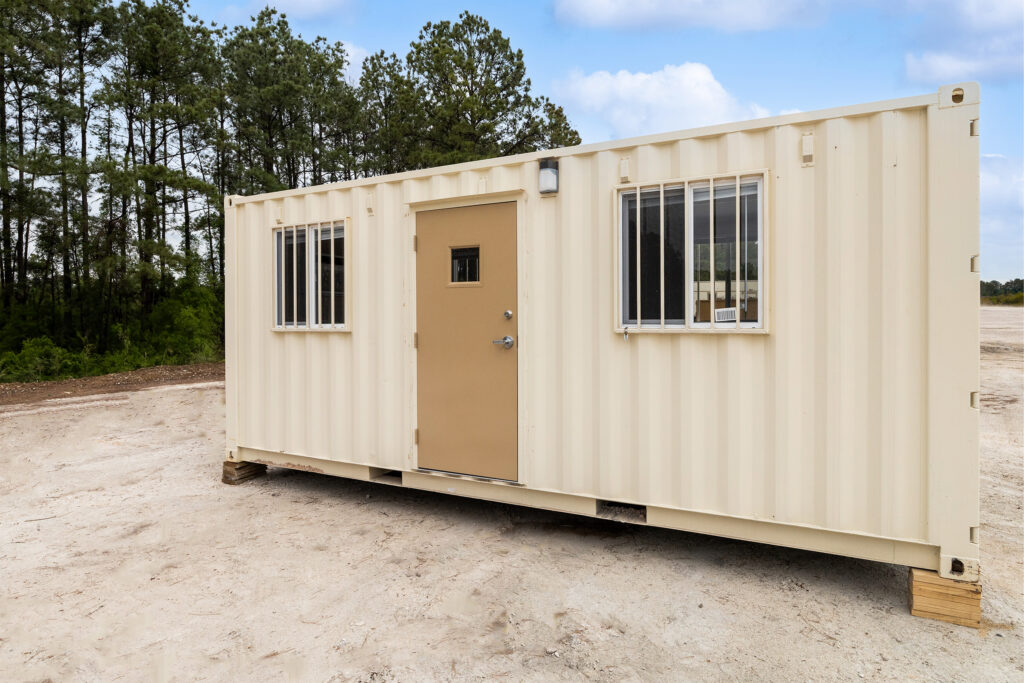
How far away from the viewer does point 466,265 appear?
4.05 metres

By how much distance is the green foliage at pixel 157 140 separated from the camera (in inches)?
495

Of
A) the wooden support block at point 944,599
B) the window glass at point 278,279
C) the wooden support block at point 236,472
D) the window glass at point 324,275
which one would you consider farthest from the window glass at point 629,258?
the wooden support block at point 236,472

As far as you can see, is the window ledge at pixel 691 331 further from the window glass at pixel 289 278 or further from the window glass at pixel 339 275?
the window glass at pixel 289 278

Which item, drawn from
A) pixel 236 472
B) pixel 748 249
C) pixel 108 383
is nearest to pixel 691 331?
pixel 748 249

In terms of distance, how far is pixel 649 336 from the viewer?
337 cm

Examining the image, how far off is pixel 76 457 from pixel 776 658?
675 cm

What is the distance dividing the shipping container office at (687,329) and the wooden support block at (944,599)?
0.18ft

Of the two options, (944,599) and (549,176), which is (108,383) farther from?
(944,599)

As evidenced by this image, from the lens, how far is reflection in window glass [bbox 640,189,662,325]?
132 inches

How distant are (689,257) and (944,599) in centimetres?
206

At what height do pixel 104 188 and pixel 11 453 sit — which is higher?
pixel 104 188

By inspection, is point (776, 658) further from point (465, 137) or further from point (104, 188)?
point (104, 188)

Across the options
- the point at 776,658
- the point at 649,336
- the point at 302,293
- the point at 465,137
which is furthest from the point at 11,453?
the point at 465,137

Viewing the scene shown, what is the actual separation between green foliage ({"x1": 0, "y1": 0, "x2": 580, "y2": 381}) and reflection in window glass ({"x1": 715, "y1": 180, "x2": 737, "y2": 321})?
10601mm
